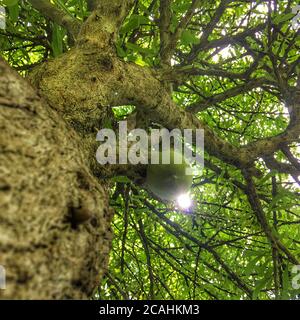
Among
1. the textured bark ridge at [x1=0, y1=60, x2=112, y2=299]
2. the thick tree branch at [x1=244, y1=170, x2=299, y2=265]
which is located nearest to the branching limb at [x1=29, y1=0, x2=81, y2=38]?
the textured bark ridge at [x1=0, y1=60, x2=112, y2=299]

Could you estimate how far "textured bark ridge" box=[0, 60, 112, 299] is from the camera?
590 millimetres

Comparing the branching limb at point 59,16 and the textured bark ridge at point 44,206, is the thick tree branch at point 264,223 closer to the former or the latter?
the branching limb at point 59,16

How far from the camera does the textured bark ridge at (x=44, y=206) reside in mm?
590

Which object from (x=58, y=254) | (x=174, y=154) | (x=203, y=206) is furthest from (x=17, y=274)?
(x=203, y=206)

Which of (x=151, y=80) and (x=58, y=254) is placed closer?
(x=58, y=254)

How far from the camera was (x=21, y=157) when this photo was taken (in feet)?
2.21

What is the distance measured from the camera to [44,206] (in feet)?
2.16

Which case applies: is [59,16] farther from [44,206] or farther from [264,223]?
[264,223]

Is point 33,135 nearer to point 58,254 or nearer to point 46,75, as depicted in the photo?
point 58,254

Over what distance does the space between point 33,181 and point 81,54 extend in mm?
685

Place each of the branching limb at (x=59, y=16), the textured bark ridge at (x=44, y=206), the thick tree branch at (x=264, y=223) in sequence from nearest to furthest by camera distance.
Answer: the textured bark ridge at (x=44, y=206), the branching limb at (x=59, y=16), the thick tree branch at (x=264, y=223)

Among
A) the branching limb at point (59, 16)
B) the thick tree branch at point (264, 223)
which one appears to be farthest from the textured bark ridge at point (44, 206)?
the thick tree branch at point (264, 223)

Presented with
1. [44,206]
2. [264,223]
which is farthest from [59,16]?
[264,223]

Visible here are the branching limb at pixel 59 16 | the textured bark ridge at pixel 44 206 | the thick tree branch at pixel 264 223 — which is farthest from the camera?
the thick tree branch at pixel 264 223
